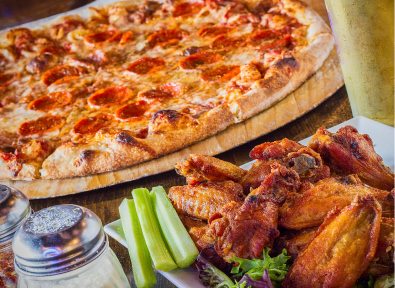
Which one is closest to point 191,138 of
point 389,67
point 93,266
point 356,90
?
point 356,90

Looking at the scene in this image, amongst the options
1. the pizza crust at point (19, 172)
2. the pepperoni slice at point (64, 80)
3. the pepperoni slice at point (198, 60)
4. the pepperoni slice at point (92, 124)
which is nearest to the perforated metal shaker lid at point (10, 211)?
the pizza crust at point (19, 172)

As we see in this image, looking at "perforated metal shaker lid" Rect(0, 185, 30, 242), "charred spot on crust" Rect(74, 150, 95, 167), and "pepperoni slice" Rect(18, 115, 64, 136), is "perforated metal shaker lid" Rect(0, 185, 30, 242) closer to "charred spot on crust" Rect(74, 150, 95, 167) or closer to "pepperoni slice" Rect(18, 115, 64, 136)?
"charred spot on crust" Rect(74, 150, 95, 167)

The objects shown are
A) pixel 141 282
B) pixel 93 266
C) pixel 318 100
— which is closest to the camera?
pixel 93 266

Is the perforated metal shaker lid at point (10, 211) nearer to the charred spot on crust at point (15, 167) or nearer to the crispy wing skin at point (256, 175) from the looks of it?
the crispy wing skin at point (256, 175)

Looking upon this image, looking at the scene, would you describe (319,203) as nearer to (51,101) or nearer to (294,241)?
(294,241)

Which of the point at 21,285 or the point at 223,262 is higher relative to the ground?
the point at 21,285

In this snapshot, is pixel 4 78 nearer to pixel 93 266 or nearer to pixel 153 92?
pixel 153 92

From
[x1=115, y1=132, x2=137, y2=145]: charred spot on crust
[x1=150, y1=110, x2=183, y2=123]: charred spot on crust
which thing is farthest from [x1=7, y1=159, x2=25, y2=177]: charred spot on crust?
[x1=150, y1=110, x2=183, y2=123]: charred spot on crust
